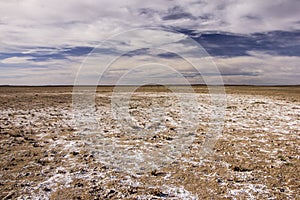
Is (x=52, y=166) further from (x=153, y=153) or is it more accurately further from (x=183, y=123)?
(x=183, y=123)

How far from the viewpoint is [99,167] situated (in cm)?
853

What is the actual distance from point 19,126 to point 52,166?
8.19 m

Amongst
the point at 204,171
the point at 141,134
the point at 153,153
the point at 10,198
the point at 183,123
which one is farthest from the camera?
the point at 183,123

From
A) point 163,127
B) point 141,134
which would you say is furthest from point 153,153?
point 163,127

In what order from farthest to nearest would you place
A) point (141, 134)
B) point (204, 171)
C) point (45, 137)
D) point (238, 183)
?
point (141, 134) → point (45, 137) → point (204, 171) → point (238, 183)

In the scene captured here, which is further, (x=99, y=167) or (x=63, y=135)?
(x=63, y=135)

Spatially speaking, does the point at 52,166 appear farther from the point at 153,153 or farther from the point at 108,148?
the point at 153,153

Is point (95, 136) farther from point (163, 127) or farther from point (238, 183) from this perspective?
point (238, 183)

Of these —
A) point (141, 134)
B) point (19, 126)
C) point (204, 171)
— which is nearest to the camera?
point (204, 171)

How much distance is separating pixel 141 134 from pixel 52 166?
5.98m

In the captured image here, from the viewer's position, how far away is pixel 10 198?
20.4 ft

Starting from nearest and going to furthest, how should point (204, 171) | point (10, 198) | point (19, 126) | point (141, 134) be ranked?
point (10, 198), point (204, 171), point (141, 134), point (19, 126)

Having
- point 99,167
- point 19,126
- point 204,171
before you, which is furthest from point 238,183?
point 19,126

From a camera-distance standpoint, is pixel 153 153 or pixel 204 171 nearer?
pixel 204 171
